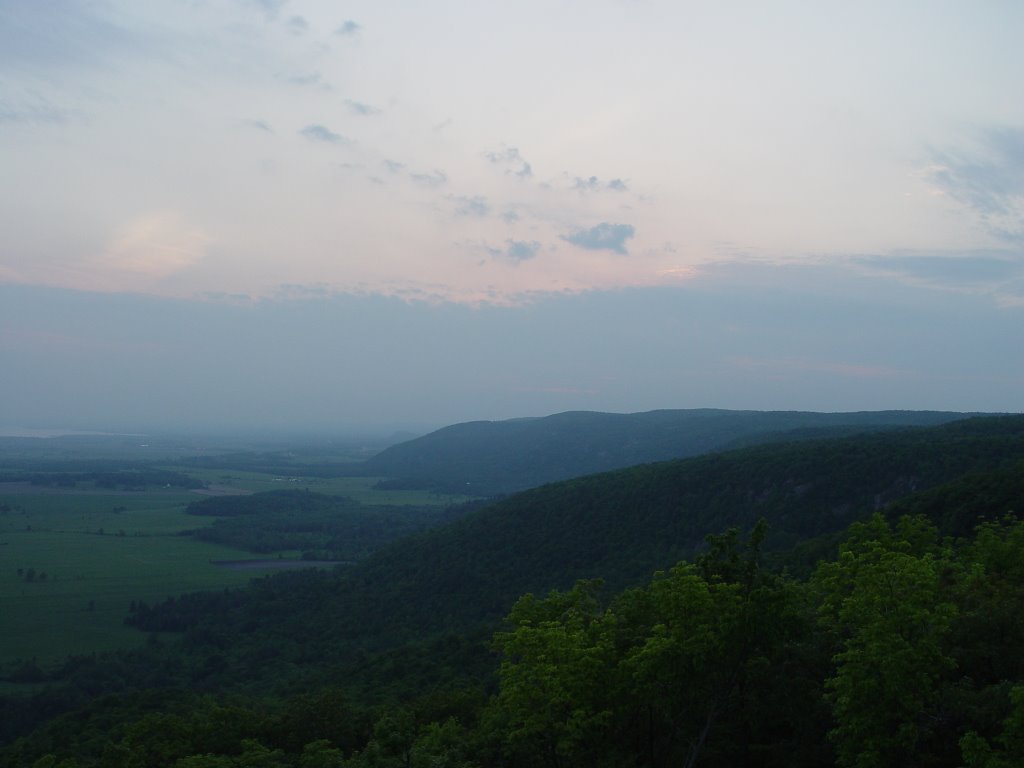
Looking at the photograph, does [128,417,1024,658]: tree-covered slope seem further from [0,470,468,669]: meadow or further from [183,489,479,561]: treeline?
[183,489,479,561]: treeline

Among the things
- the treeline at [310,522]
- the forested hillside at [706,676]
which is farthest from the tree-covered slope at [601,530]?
the treeline at [310,522]

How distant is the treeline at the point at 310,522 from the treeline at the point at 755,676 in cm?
10351

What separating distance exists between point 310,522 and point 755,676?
144776 millimetres

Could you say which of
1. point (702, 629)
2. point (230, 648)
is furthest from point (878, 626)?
point (230, 648)

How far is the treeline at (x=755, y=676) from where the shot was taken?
16500 millimetres

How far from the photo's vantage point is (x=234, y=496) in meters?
185

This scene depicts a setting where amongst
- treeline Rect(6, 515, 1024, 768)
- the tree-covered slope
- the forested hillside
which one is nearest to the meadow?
the tree-covered slope

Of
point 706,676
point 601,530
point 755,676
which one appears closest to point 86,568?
point 601,530

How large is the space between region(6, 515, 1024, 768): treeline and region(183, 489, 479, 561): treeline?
→ 10351 cm

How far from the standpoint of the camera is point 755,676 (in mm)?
20250

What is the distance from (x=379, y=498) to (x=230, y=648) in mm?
124635

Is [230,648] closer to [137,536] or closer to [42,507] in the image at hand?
[137,536]

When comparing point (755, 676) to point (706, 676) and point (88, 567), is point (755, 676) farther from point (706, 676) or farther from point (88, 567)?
point (88, 567)

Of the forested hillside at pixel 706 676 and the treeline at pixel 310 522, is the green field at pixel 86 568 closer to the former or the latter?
the treeline at pixel 310 522
